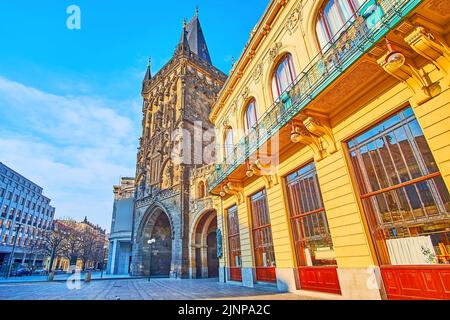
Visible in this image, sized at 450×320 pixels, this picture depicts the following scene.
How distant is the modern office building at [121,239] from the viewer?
29844mm

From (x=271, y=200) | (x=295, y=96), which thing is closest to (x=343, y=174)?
(x=295, y=96)

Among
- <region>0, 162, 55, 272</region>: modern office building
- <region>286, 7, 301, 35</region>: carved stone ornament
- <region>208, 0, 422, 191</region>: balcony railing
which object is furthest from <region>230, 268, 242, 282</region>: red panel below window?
<region>0, 162, 55, 272</region>: modern office building

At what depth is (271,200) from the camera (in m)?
9.80

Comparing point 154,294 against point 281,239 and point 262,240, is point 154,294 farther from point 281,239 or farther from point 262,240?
point 281,239

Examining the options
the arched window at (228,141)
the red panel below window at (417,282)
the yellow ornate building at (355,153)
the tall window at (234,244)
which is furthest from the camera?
the arched window at (228,141)

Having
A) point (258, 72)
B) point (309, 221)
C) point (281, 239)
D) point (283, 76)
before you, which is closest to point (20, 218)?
point (258, 72)

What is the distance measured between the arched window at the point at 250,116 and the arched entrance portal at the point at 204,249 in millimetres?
9986

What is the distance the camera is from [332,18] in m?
7.68

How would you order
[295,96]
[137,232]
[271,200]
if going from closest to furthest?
1. [295,96]
2. [271,200]
3. [137,232]

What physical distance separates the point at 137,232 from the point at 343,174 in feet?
83.5

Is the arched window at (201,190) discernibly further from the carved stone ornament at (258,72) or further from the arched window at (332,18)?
the arched window at (332,18)

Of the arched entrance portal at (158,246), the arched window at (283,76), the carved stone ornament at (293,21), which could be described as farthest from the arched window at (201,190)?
the carved stone ornament at (293,21)
